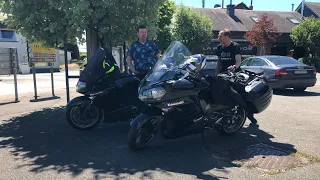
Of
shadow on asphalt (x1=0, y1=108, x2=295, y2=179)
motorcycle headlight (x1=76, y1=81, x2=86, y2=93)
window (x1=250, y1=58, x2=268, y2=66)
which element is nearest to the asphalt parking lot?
shadow on asphalt (x1=0, y1=108, x2=295, y2=179)

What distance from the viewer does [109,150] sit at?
4.95m

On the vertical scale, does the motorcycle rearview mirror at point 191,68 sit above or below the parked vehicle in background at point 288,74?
above

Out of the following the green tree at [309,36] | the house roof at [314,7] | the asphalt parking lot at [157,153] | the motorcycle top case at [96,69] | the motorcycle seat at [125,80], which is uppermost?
the house roof at [314,7]

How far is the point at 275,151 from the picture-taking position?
16.0ft

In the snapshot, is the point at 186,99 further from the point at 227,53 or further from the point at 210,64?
the point at 210,64

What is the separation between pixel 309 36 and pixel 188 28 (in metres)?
10.1

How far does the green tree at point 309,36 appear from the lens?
1011 inches

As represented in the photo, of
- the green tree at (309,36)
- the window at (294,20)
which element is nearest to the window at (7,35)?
the green tree at (309,36)

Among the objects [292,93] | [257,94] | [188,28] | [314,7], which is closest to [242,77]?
[257,94]

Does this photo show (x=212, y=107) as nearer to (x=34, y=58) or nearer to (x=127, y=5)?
(x=127, y=5)

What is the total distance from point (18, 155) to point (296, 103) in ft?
24.8

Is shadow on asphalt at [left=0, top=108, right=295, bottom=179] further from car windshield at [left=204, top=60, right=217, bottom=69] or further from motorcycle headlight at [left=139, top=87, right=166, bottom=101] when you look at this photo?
car windshield at [left=204, top=60, right=217, bottom=69]

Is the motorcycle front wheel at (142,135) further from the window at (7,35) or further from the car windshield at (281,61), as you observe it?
the window at (7,35)

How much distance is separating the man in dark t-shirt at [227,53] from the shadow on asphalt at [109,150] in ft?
4.35
